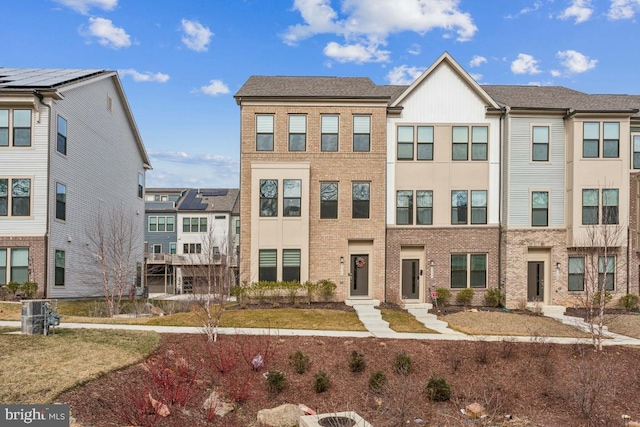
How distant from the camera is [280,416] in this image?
816cm

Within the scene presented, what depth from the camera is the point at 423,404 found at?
9.26m

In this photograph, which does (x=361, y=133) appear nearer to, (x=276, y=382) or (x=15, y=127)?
(x=276, y=382)

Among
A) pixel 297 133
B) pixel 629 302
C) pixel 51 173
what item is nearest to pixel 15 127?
pixel 51 173

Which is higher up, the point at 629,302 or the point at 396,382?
the point at 629,302

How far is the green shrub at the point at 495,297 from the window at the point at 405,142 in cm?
702

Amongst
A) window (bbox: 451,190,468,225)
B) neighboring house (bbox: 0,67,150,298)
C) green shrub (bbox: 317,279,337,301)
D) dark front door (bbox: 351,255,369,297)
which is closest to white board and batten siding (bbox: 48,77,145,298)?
neighboring house (bbox: 0,67,150,298)

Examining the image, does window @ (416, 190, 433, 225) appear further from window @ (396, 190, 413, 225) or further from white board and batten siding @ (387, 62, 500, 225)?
white board and batten siding @ (387, 62, 500, 225)

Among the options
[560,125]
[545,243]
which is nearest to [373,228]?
[545,243]

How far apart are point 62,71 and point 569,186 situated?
25435mm

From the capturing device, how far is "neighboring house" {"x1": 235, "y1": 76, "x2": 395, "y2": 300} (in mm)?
21078

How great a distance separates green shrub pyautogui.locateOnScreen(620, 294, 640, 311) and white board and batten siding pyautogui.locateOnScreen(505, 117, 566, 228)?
3997 millimetres

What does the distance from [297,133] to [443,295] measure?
31.8 feet

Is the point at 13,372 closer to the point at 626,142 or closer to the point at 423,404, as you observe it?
the point at 423,404

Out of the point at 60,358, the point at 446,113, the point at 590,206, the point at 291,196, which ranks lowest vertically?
the point at 60,358
